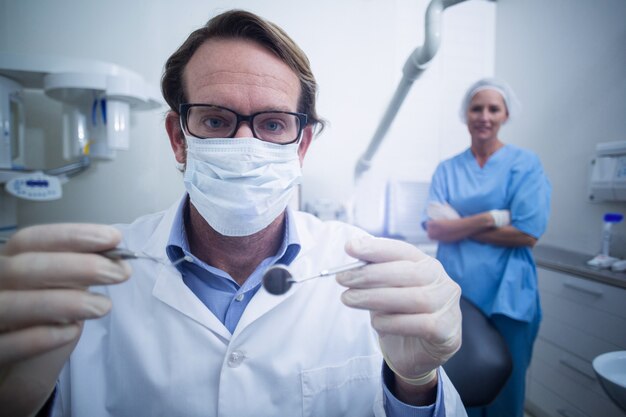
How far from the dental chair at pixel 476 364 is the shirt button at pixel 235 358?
1.80 ft

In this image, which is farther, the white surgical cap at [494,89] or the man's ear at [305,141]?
the white surgical cap at [494,89]

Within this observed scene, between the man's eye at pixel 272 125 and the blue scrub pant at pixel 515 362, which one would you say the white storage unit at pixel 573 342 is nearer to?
the blue scrub pant at pixel 515 362

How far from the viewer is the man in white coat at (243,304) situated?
0.49 meters

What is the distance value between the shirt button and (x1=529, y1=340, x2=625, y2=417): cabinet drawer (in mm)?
843

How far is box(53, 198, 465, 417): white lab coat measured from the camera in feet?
1.78

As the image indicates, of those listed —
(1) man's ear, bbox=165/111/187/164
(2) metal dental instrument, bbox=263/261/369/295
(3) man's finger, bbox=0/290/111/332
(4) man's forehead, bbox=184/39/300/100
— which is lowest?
(3) man's finger, bbox=0/290/111/332

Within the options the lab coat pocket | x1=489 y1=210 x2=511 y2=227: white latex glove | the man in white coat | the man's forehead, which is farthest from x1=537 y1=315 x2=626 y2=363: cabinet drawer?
the man's forehead

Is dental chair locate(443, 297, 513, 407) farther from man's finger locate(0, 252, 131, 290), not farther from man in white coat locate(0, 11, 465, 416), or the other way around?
man's finger locate(0, 252, 131, 290)

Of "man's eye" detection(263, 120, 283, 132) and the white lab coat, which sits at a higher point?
"man's eye" detection(263, 120, 283, 132)

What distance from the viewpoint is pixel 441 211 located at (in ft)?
3.35

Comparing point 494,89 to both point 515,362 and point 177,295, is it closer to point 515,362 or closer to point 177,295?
point 515,362

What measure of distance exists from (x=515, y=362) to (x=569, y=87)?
1058 millimetres

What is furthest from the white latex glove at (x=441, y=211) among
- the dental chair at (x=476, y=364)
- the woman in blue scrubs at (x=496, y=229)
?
the dental chair at (x=476, y=364)

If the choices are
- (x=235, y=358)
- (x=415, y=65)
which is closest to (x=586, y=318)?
(x=415, y=65)
